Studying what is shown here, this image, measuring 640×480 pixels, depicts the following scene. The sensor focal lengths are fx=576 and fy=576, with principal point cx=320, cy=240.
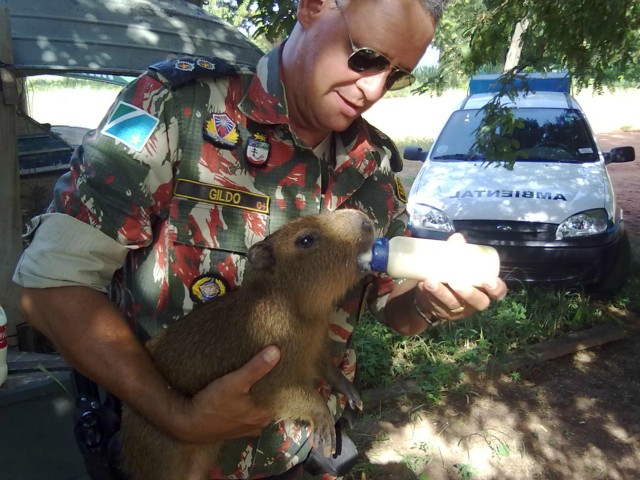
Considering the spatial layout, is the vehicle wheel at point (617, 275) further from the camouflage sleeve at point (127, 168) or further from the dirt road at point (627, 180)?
the camouflage sleeve at point (127, 168)

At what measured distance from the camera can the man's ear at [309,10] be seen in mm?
1704

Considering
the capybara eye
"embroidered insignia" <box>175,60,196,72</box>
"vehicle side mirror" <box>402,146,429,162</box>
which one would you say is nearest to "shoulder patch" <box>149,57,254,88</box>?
"embroidered insignia" <box>175,60,196,72</box>

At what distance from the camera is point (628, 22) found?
4.27 meters

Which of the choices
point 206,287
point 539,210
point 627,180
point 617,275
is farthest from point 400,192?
point 627,180

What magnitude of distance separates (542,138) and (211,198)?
589cm

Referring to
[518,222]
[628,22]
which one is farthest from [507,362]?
[628,22]

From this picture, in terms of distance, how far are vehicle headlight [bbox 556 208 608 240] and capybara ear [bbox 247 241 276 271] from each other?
434cm

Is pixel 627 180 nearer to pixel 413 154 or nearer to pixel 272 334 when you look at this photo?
pixel 413 154

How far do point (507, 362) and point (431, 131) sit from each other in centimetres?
1509

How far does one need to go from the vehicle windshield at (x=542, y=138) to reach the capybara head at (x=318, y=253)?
453 centimetres

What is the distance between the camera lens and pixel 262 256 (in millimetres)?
1953

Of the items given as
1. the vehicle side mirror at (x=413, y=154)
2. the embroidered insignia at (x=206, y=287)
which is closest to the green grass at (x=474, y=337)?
the vehicle side mirror at (x=413, y=154)

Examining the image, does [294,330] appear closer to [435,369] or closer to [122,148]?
[122,148]

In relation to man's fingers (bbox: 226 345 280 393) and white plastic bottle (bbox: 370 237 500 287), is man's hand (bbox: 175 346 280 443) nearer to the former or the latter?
man's fingers (bbox: 226 345 280 393)
